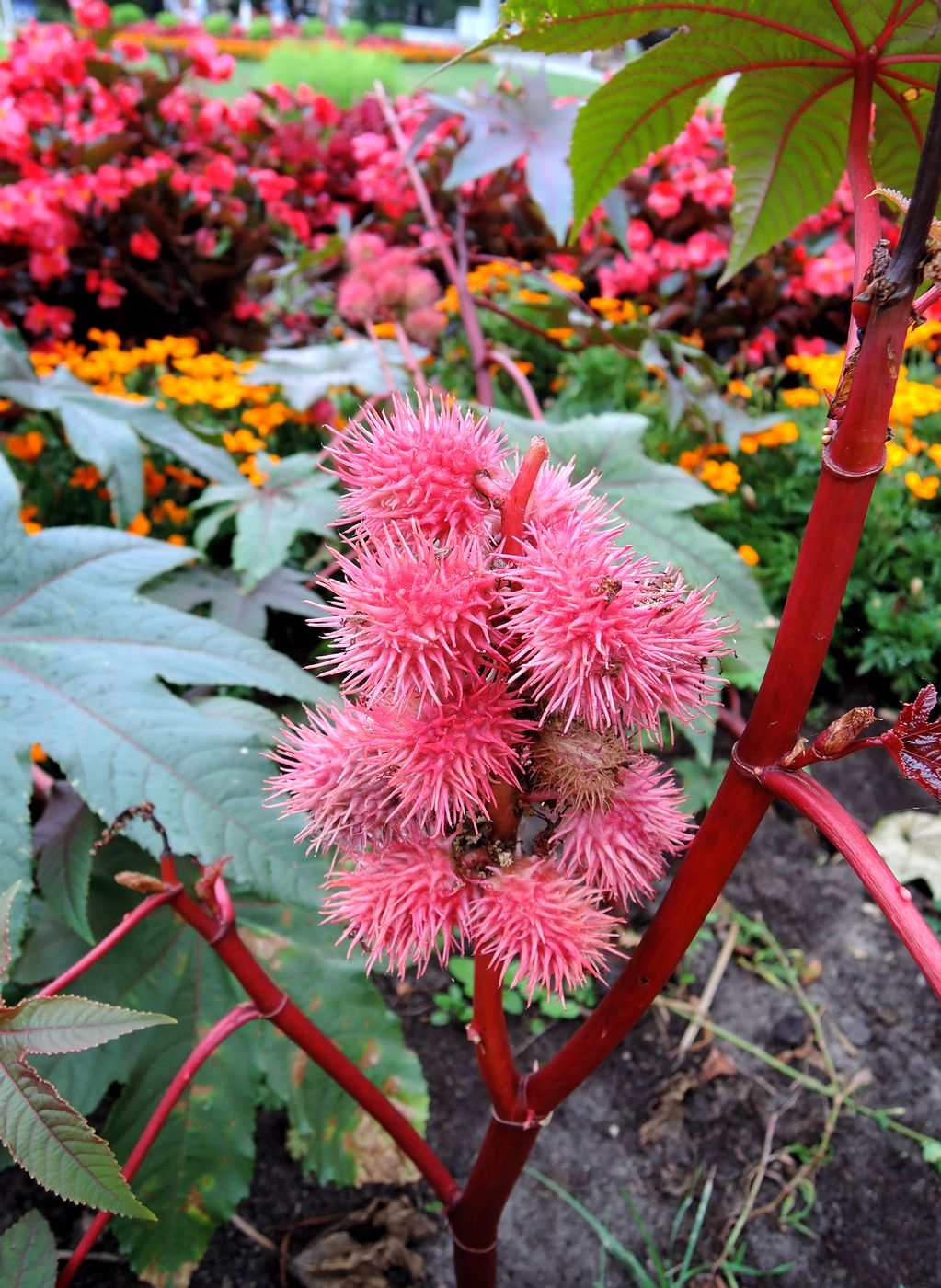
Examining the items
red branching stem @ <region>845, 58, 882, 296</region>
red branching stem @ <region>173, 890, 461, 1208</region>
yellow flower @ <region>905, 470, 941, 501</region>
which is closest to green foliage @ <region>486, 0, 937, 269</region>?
red branching stem @ <region>845, 58, 882, 296</region>

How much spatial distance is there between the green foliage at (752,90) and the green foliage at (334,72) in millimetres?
7879

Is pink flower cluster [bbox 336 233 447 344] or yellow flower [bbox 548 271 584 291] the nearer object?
pink flower cluster [bbox 336 233 447 344]

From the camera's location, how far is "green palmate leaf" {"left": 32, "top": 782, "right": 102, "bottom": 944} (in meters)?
0.97

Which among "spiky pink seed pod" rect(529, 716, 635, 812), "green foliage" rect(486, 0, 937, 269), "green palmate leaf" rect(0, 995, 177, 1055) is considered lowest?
"green palmate leaf" rect(0, 995, 177, 1055)

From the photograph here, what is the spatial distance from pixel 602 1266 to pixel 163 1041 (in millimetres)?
623

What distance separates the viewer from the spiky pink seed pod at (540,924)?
0.55 metres

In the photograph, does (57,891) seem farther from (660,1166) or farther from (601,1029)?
(660,1166)

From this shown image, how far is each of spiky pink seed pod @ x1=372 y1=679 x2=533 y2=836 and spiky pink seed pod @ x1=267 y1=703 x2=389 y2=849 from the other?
0.12 ft

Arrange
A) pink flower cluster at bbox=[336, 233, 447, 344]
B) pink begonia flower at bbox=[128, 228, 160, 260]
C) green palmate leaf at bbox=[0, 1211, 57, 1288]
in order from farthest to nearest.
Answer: pink begonia flower at bbox=[128, 228, 160, 260] < pink flower cluster at bbox=[336, 233, 447, 344] < green palmate leaf at bbox=[0, 1211, 57, 1288]

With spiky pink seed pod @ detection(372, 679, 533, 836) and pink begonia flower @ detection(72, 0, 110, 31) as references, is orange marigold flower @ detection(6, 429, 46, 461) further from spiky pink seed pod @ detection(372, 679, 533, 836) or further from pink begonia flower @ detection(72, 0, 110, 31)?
pink begonia flower @ detection(72, 0, 110, 31)

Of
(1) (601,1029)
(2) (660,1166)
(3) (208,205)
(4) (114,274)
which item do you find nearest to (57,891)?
(1) (601,1029)

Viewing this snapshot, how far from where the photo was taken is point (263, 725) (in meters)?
1.04

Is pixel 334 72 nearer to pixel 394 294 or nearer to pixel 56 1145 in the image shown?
pixel 394 294

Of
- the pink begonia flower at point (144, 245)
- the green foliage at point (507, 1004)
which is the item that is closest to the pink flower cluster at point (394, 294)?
the pink begonia flower at point (144, 245)
